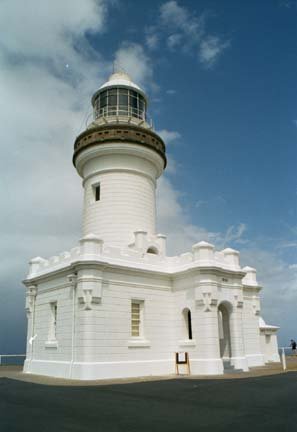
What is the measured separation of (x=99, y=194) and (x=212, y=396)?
46.4ft

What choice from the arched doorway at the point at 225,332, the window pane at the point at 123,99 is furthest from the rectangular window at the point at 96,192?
the arched doorway at the point at 225,332

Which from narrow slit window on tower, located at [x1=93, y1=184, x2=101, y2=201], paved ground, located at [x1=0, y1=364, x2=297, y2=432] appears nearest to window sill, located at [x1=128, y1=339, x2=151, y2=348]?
paved ground, located at [x1=0, y1=364, x2=297, y2=432]

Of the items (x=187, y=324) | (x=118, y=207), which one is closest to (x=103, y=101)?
(x=118, y=207)

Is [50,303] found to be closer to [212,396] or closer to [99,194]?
[99,194]

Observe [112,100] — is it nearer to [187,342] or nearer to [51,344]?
[51,344]

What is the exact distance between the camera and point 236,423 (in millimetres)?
7738

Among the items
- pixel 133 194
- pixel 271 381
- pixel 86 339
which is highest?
pixel 133 194

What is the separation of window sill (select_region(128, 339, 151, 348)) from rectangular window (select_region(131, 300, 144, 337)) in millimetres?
422

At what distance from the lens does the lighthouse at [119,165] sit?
71.8ft

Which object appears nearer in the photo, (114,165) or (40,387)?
(40,387)

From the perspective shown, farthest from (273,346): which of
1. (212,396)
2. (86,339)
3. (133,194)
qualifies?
(212,396)

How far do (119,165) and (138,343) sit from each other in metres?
9.80

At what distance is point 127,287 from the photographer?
59.9 feet

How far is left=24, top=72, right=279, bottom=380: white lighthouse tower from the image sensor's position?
16922 mm
